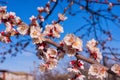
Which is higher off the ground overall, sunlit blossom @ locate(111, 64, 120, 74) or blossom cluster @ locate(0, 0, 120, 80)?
blossom cluster @ locate(0, 0, 120, 80)

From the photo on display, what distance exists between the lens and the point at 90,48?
2.70 metres

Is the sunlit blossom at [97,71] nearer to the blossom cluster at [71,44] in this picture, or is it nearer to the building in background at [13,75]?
the blossom cluster at [71,44]

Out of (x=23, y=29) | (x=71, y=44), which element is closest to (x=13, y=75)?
(x=23, y=29)

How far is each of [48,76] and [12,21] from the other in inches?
917

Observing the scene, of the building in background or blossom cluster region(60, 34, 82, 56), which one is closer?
blossom cluster region(60, 34, 82, 56)

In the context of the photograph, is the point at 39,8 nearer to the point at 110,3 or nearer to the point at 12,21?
the point at 110,3

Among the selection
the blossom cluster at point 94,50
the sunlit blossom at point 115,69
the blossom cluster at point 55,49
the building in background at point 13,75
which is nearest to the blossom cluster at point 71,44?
the blossom cluster at point 55,49

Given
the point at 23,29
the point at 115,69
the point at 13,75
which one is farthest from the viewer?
the point at 13,75

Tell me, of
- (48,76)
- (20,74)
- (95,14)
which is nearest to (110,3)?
(95,14)

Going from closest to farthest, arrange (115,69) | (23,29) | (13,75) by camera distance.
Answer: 1. (115,69)
2. (23,29)
3. (13,75)

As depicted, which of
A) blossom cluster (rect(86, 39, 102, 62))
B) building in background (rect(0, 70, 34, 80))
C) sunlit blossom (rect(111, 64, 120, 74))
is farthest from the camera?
building in background (rect(0, 70, 34, 80))

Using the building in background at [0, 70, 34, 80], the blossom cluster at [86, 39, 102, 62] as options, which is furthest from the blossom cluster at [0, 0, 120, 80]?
the building in background at [0, 70, 34, 80]

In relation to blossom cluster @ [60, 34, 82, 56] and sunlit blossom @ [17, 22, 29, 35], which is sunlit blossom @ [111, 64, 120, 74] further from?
sunlit blossom @ [17, 22, 29, 35]

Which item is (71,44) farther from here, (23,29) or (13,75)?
(13,75)
